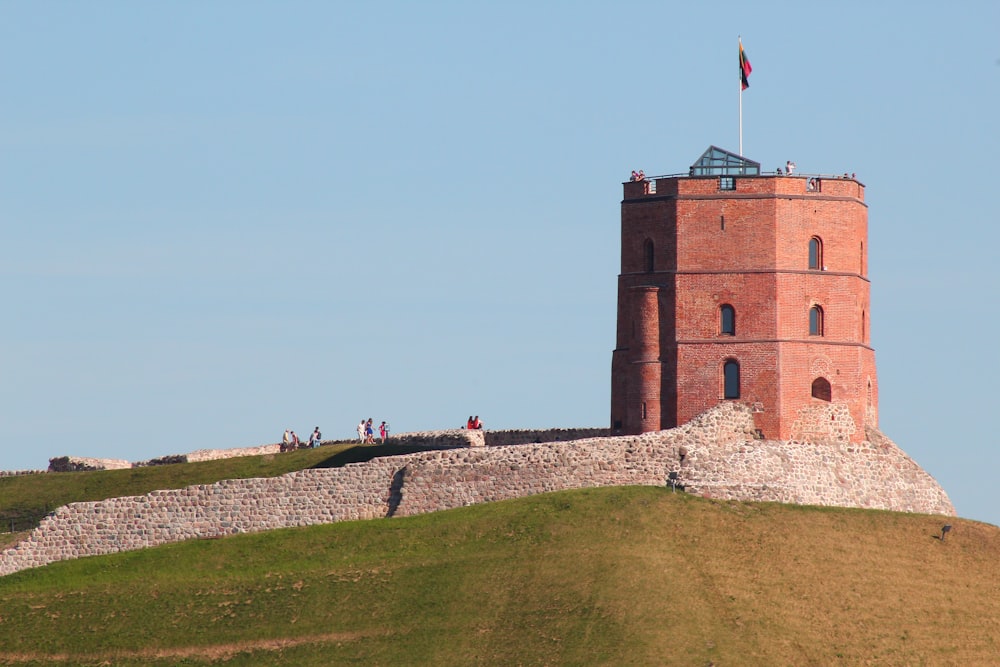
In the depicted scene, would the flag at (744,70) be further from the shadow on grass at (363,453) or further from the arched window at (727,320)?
the shadow on grass at (363,453)

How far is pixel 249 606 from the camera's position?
209 ft

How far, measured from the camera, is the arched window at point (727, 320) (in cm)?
7262

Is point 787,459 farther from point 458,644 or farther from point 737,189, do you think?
point 458,644

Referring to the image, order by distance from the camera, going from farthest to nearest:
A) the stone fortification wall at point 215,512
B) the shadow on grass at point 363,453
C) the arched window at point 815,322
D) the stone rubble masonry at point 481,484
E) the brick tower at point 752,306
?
the shadow on grass at point 363,453, the arched window at point 815,322, the brick tower at point 752,306, the stone fortification wall at point 215,512, the stone rubble masonry at point 481,484

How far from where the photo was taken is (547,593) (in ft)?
204

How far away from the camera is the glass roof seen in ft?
241

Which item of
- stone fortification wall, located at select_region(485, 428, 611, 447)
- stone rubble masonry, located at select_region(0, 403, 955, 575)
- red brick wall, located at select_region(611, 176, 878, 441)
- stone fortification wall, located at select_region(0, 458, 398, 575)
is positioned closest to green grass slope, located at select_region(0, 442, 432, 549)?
stone fortification wall, located at select_region(485, 428, 611, 447)

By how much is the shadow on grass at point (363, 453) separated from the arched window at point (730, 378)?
12.6 metres

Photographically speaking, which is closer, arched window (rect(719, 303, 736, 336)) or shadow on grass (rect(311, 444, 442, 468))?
arched window (rect(719, 303, 736, 336))

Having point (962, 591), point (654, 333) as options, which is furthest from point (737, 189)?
point (962, 591)

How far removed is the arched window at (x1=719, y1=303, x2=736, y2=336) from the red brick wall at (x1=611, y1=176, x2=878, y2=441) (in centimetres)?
17

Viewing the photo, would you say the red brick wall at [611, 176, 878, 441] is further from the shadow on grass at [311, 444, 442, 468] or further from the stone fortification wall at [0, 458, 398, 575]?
the shadow on grass at [311, 444, 442, 468]

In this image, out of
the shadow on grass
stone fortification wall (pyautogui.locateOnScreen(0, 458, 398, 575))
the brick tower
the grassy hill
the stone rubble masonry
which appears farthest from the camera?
the shadow on grass

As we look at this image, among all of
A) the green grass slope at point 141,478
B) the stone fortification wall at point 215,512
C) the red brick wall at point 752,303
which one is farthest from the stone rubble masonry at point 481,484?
the green grass slope at point 141,478
